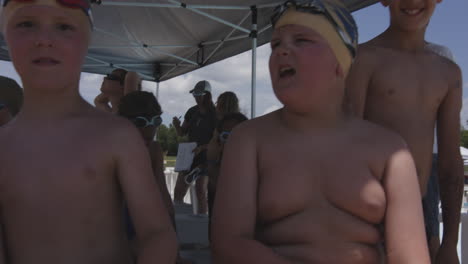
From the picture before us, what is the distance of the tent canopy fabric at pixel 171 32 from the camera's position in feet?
16.7

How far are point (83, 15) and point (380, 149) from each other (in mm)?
987

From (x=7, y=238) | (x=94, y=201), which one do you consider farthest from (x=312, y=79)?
(x=7, y=238)

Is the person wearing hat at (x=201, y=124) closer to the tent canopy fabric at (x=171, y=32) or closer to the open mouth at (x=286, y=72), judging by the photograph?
the tent canopy fabric at (x=171, y=32)

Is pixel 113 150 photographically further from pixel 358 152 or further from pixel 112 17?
pixel 112 17

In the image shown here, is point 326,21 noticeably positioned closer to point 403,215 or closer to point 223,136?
point 403,215

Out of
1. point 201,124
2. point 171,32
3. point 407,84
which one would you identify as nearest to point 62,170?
point 407,84

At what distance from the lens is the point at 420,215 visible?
3.66 ft

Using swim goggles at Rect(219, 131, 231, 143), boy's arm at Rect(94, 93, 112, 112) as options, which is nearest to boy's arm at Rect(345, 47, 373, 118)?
swim goggles at Rect(219, 131, 231, 143)

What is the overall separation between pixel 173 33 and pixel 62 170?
18.7 feet

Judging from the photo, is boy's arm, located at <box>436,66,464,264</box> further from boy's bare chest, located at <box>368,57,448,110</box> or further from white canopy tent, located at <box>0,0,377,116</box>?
white canopy tent, located at <box>0,0,377,116</box>

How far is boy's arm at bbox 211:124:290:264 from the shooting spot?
104 cm

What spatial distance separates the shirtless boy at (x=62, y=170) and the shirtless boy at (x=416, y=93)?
2.79 feet

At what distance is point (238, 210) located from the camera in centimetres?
110

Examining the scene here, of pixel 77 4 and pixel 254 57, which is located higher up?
pixel 254 57
